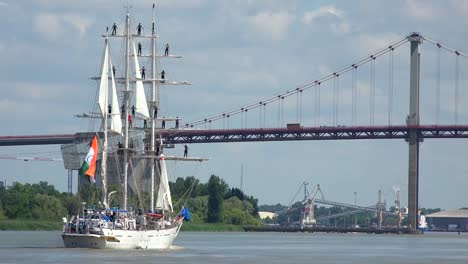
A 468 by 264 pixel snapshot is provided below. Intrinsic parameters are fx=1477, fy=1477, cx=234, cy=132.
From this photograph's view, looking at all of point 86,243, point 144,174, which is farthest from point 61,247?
point 144,174

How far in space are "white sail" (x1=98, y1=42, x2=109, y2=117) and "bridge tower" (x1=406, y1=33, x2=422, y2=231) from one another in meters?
53.3

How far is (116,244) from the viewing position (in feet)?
242

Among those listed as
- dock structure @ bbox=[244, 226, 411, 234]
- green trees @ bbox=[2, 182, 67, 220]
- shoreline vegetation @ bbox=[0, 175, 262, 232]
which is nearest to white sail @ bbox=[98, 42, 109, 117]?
shoreline vegetation @ bbox=[0, 175, 262, 232]

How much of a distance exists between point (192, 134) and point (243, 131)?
489 cm

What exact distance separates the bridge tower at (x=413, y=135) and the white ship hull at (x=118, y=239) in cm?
5288

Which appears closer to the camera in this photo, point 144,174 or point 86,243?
point 86,243

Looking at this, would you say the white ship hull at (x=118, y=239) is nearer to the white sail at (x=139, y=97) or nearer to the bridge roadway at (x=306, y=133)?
the white sail at (x=139, y=97)

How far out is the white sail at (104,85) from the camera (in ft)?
253

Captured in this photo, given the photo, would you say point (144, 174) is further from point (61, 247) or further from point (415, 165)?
point (415, 165)

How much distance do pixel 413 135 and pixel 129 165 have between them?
147 ft

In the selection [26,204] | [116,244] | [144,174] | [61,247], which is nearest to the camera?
[116,244]

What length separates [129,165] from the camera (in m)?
88.8

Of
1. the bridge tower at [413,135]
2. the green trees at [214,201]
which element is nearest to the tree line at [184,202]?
the green trees at [214,201]

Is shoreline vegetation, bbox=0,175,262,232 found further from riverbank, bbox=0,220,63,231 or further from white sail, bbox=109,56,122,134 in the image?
white sail, bbox=109,56,122,134
